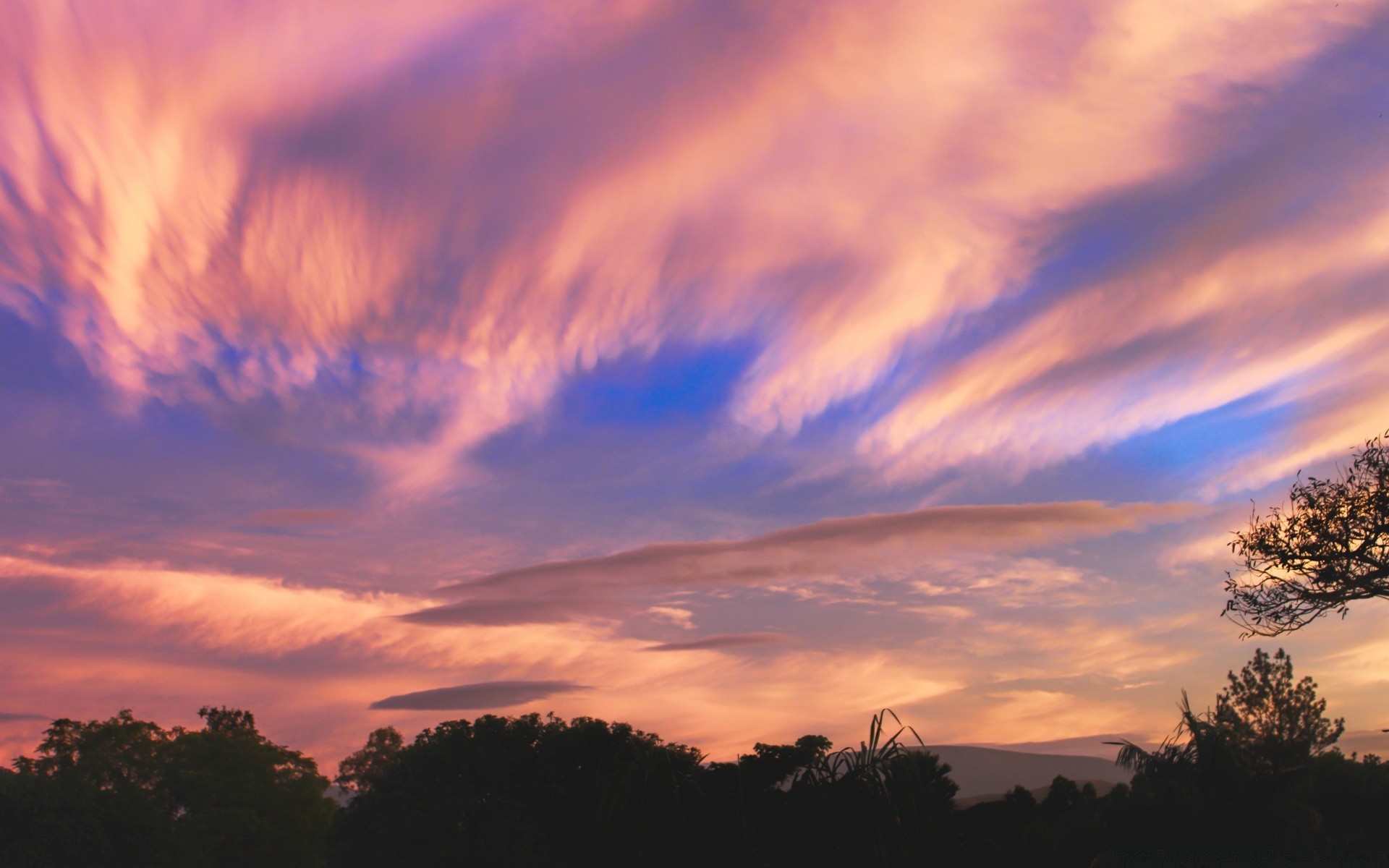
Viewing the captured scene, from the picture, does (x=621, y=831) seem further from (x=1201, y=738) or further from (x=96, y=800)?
(x=96, y=800)

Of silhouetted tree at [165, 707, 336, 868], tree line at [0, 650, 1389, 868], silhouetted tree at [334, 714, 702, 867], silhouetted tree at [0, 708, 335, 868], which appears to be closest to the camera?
tree line at [0, 650, 1389, 868]

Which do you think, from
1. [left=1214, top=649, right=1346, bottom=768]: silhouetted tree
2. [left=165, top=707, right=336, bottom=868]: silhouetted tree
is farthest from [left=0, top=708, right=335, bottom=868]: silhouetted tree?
[left=1214, top=649, right=1346, bottom=768]: silhouetted tree

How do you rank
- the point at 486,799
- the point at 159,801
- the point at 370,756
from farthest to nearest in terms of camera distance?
1. the point at 370,756
2. the point at 159,801
3. the point at 486,799

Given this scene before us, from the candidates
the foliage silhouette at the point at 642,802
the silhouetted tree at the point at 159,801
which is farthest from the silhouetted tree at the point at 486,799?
the silhouetted tree at the point at 159,801

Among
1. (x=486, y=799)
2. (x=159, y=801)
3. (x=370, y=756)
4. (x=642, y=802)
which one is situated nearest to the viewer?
(x=642, y=802)

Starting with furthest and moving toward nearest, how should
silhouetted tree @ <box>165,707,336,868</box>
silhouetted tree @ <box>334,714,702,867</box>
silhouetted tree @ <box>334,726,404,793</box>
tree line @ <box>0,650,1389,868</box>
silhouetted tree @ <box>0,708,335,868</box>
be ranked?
silhouetted tree @ <box>334,726,404,793</box> → silhouetted tree @ <box>165,707,336,868</box> → silhouetted tree @ <box>0,708,335,868</box> → silhouetted tree @ <box>334,714,702,867</box> → tree line @ <box>0,650,1389,868</box>

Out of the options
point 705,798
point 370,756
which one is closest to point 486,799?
point 705,798

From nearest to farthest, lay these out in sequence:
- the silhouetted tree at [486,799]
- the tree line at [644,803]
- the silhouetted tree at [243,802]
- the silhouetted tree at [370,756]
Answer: the tree line at [644,803] < the silhouetted tree at [486,799] < the silhouetted tree at [243,802] < the silhouetted tree at [370,756]

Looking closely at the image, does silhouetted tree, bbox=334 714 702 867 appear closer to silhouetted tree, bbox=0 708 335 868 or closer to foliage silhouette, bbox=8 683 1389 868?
foliage silhouette, bbox=8 683 1389 868

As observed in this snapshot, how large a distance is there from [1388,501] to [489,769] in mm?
41705

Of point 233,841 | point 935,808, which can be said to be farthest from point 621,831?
point 233,841

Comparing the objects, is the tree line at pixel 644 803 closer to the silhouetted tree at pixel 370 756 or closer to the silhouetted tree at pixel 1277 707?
the silhouetted tree at pixel 1277 707

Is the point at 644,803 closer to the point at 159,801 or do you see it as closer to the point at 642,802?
the point at 642,802

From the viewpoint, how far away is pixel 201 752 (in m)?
75.9
